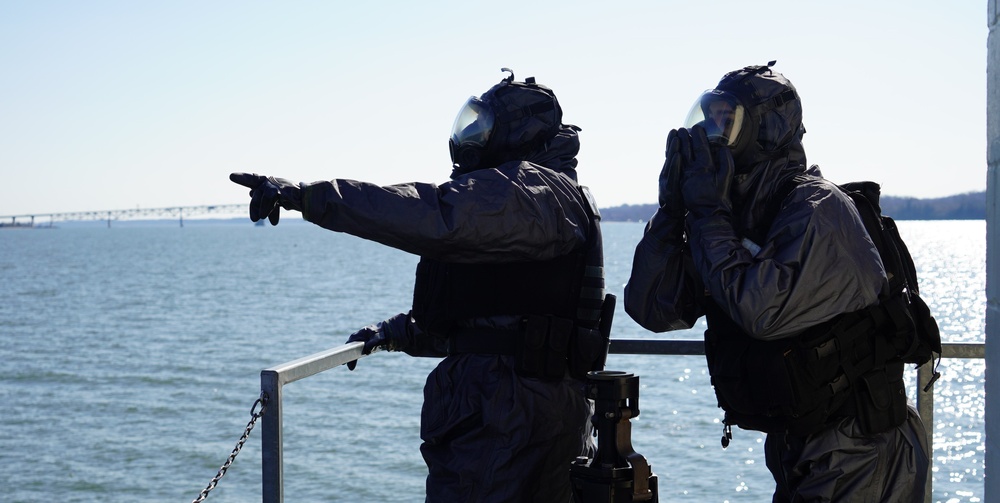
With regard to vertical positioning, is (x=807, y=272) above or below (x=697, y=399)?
A: above

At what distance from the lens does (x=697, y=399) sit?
1956cm

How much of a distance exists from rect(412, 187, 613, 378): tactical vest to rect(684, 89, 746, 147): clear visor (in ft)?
2.04

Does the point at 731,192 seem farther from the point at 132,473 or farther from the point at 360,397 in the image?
the point at 360,397

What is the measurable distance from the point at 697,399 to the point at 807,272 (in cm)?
1718

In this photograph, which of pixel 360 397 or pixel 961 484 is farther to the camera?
pixel 360 397

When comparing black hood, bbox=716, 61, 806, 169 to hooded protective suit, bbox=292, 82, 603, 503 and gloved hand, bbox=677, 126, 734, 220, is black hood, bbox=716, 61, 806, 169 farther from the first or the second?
hooded protective suit, bbox=292, 82, 603, 503

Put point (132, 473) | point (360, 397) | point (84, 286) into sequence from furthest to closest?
point (84, 286) < point (360, 397) < point (132, 473)

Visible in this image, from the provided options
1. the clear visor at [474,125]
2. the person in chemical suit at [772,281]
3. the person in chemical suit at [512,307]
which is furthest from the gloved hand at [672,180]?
the clear visor at [474,125]

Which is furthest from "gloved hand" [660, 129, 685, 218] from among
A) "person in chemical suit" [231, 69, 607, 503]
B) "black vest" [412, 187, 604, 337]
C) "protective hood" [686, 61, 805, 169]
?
"black vest" [412, 187, 604, 337]

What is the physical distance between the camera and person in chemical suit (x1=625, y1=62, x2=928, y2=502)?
9.36ft

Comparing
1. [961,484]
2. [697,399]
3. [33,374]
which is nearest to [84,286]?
[33,374]

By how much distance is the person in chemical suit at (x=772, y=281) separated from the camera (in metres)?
2.85

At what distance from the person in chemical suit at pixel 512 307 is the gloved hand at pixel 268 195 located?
1.25 ft

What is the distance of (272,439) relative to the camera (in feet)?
11.1
